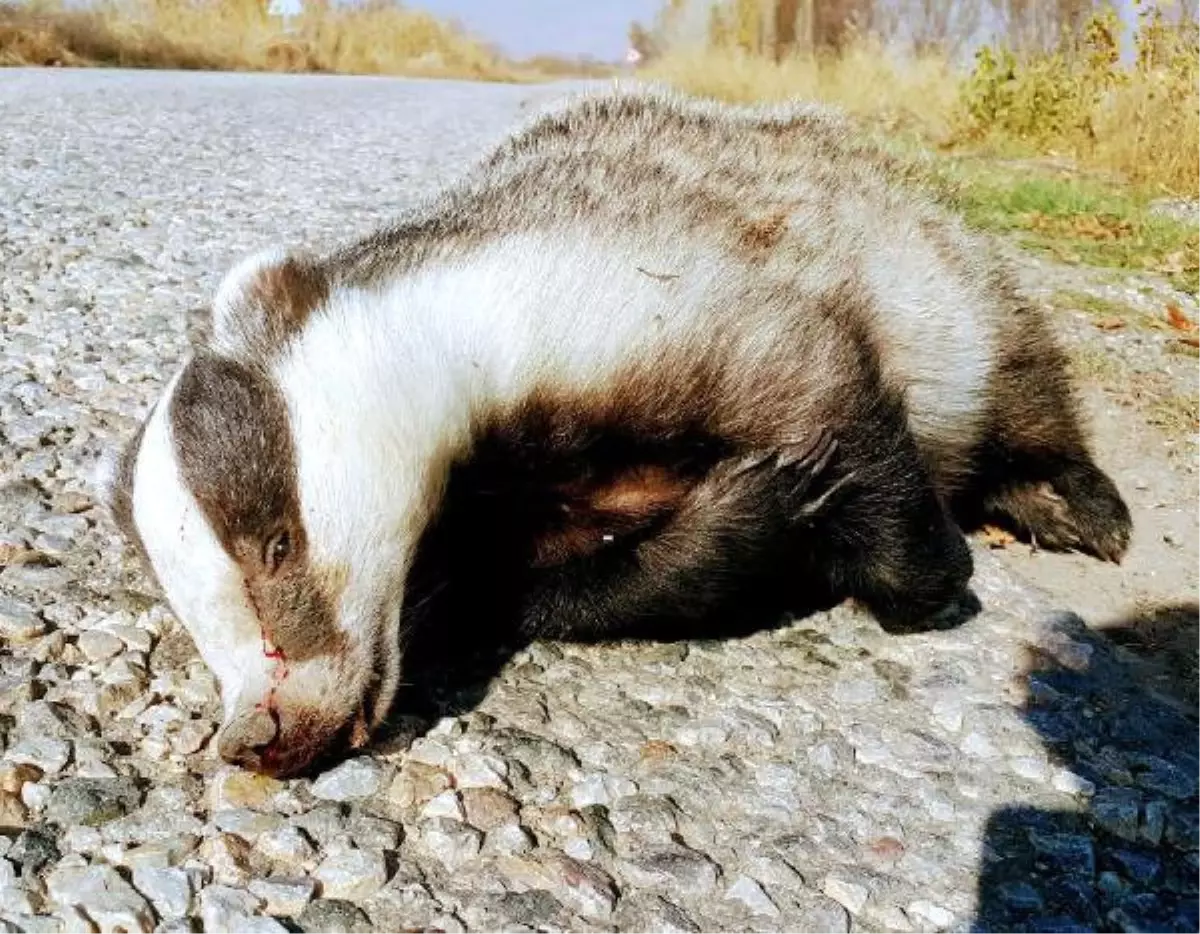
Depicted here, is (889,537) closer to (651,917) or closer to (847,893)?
(847,893)

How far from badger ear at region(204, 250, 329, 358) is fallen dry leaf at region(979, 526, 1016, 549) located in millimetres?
2281

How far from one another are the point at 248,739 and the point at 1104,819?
1.51m

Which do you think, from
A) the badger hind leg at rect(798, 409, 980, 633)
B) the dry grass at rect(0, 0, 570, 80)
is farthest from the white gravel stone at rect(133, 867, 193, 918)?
the dry grass at rect(0, 0, 570, 80)

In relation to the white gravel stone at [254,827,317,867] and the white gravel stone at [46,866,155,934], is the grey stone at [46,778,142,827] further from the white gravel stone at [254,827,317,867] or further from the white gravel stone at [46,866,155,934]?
the white gravel stone at [254,827,317,867]

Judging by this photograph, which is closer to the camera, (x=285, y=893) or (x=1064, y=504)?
(x=285, y=893)

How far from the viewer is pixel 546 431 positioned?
260cm

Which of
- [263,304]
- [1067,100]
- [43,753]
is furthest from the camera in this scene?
[1067,100]

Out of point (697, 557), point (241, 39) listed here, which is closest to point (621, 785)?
point (697, 557)

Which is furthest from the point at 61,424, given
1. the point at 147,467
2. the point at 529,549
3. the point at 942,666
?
the point at 942,666

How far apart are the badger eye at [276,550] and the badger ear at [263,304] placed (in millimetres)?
412

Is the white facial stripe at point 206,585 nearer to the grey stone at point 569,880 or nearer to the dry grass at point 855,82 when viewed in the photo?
the grey stone at point 569,880

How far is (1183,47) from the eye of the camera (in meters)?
9.51

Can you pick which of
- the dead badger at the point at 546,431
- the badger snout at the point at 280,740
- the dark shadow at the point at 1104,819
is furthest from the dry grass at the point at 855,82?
the badger snout at the point at 280,740

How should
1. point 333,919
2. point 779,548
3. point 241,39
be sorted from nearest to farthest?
point 333,919, point 779,548, point 241,39
